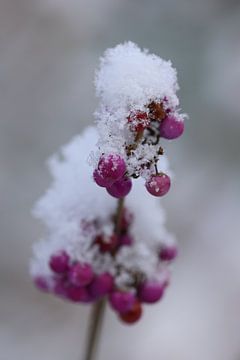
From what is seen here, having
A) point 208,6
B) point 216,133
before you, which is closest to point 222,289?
point 216,133

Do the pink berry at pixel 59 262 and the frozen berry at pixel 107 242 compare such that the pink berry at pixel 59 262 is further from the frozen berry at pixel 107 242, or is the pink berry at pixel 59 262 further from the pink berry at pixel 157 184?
the pink berry at pixel 157 184

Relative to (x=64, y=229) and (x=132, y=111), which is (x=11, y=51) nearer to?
(x=64, y=229)

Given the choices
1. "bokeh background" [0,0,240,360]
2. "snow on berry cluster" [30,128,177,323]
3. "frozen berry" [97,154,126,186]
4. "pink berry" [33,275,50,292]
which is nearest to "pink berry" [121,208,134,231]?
"snow on berry cluster" [30,128,177,323]

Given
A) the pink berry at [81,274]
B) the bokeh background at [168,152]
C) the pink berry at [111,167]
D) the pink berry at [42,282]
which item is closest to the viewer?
the pink berry at [111,167]

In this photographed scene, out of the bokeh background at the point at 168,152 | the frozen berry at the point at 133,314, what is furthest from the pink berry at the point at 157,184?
the bokeh background at the point at 168,152

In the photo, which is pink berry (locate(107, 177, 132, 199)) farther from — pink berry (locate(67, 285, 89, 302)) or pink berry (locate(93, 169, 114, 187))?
pink berry (locate(67, 285, 89, 302))

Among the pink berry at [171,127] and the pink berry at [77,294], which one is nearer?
the pink berry at [171,127]

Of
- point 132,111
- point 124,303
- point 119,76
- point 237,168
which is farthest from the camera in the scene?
point 237,168
